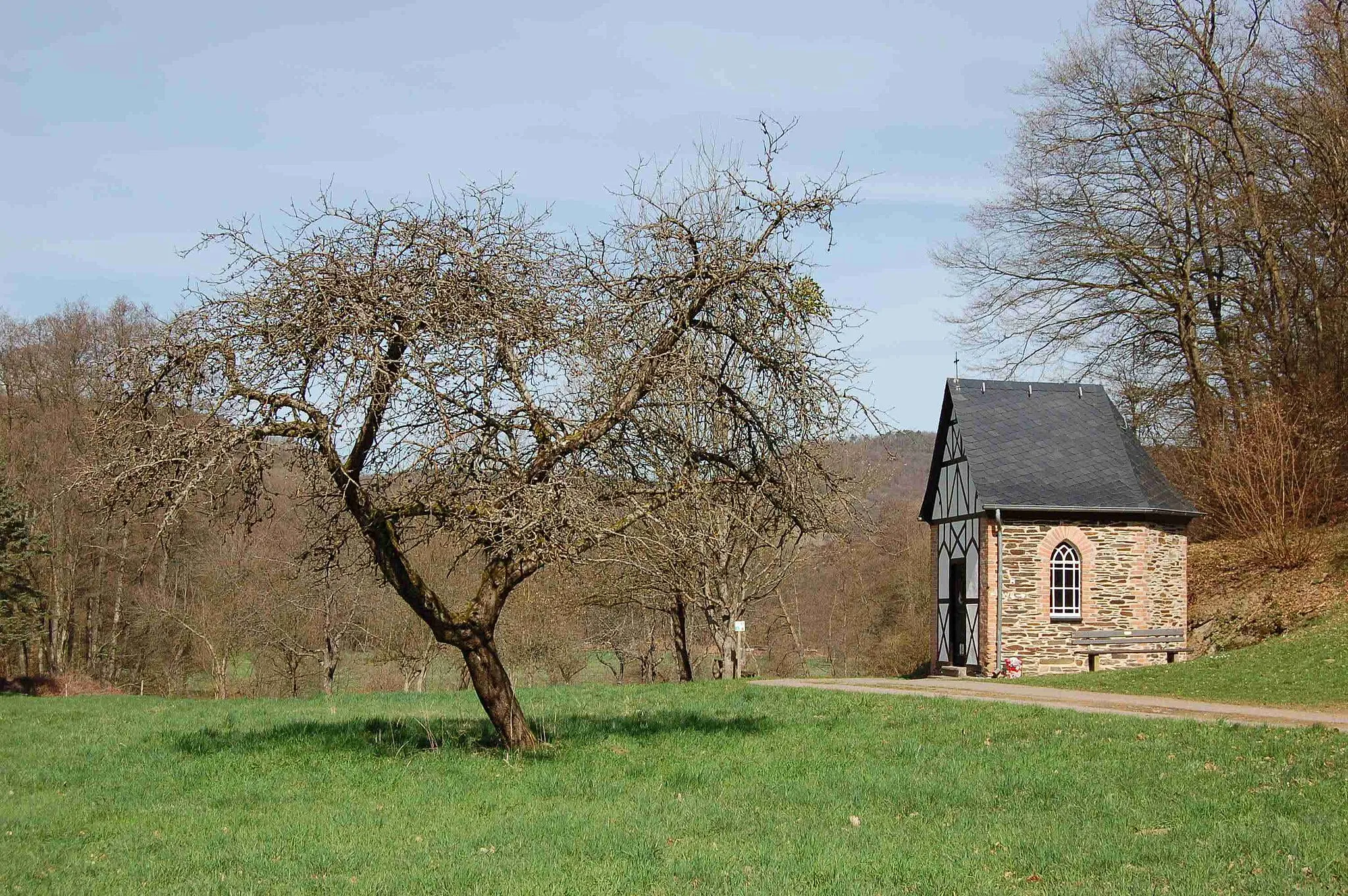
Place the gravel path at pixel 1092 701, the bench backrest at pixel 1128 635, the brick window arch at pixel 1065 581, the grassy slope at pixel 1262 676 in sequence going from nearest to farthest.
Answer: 1. the gravel path at pixel 1092 701
2. the grassy slope at pixel 1262 676
3. the bench backrest at pixel 1128 635
4. the brick window arch at pixel 1065 581

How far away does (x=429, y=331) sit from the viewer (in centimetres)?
971

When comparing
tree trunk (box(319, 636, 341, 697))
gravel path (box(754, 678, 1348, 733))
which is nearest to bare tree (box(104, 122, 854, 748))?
gravel path (box(754, 678, 1348, 733))

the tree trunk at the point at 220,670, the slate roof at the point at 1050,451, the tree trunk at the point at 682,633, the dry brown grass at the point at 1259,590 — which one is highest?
the slate roof at the point at 1050,451

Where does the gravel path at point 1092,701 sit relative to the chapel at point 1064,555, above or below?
below

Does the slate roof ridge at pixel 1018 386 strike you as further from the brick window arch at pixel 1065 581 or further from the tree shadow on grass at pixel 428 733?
the tree shadow on grass at pixel 428 733

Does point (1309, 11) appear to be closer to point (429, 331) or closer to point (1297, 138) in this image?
point (1297, 138)

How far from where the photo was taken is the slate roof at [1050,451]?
87.7 feet

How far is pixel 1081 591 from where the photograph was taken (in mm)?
26672

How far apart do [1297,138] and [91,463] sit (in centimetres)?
3089

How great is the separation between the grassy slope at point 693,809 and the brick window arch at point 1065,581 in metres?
13.5

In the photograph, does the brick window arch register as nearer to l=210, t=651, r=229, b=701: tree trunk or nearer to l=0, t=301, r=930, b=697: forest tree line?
l=0, t=301, r=930, b=697: forest tree line

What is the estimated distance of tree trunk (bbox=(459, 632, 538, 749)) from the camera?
11.1m

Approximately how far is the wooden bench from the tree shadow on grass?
14.7 meters

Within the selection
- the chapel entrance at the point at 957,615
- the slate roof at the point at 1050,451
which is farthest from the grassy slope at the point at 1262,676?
the chapel entrance at the point at 957,615
